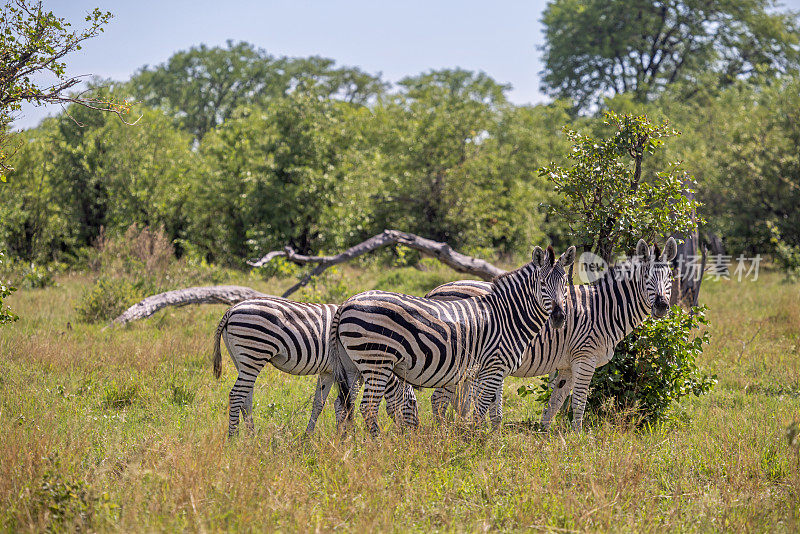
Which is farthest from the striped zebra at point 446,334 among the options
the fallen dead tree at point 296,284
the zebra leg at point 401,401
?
the fallen dead tree at point 296,284

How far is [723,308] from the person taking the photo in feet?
46.0

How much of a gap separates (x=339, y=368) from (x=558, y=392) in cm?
270

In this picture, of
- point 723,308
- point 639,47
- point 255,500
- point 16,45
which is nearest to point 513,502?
point 255,500

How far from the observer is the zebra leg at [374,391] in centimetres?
587

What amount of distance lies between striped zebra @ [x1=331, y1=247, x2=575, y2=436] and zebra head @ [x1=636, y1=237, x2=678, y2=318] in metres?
0.93

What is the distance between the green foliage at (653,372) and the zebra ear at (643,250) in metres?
0.79

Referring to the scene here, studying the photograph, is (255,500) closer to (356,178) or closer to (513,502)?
(513,502)

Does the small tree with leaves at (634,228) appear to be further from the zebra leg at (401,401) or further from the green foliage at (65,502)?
the green foliage at (65,502)

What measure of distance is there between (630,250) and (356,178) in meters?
13.5

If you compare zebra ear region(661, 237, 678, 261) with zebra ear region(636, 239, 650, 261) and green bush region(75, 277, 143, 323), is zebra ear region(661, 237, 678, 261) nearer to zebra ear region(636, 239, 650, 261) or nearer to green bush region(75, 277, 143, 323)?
zebra ear region(636, 239, 650, 261)

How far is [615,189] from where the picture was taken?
764 centimetres

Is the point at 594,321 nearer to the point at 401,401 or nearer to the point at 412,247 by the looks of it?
the point at 401,401

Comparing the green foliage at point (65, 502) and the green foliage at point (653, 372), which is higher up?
the green foliage at point (653, 372)

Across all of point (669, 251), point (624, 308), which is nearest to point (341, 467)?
point (624, 308)
